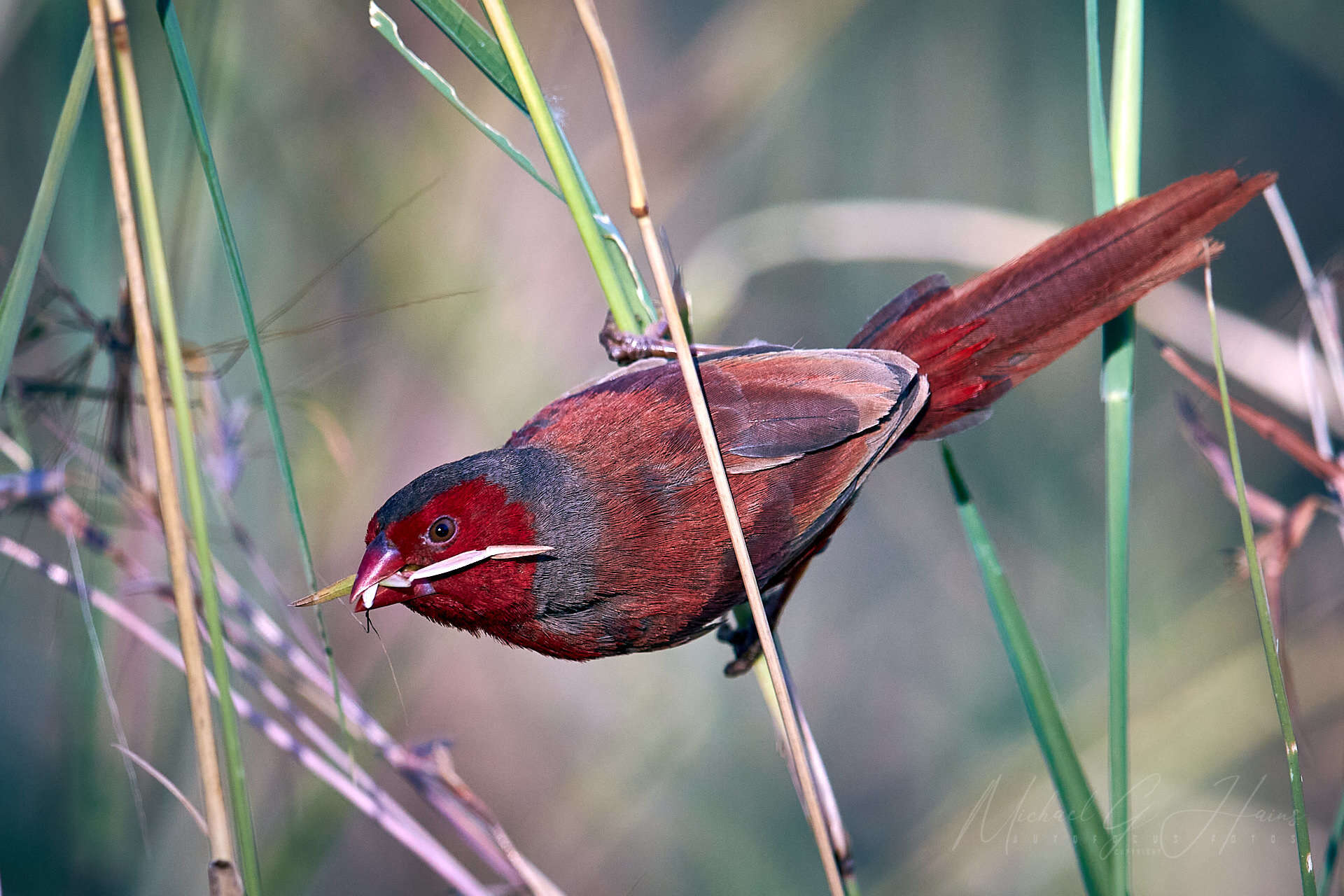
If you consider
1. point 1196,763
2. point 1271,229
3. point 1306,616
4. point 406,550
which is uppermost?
point 1271,229

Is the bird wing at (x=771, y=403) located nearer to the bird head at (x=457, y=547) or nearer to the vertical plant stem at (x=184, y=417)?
the bird head at (x=457, y=547)

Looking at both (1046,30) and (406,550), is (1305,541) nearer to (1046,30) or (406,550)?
(1046,30)

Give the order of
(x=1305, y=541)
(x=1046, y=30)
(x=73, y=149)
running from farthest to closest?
(x=1046, y=30)
(x=1305, y=541)
(x=73, y=149)

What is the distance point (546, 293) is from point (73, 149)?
1.56 meters

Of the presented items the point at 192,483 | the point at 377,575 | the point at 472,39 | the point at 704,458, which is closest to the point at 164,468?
the point at 192,483

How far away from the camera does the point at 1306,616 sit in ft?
10.4

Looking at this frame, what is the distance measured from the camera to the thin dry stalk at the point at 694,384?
1.15 meters

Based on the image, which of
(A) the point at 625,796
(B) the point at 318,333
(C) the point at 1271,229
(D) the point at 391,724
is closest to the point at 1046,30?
(C) the point at 1271,229

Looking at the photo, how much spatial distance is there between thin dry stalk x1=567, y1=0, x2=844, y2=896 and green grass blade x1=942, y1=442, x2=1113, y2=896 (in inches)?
20.5

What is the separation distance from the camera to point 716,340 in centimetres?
329

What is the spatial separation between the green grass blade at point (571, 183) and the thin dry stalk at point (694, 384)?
6cm

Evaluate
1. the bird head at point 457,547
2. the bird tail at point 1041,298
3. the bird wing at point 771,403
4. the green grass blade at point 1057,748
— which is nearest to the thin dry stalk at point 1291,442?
the bird tail at point 1041,298

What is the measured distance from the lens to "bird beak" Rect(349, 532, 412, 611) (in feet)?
5.40

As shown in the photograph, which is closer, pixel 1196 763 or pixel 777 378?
pixel 777 378
